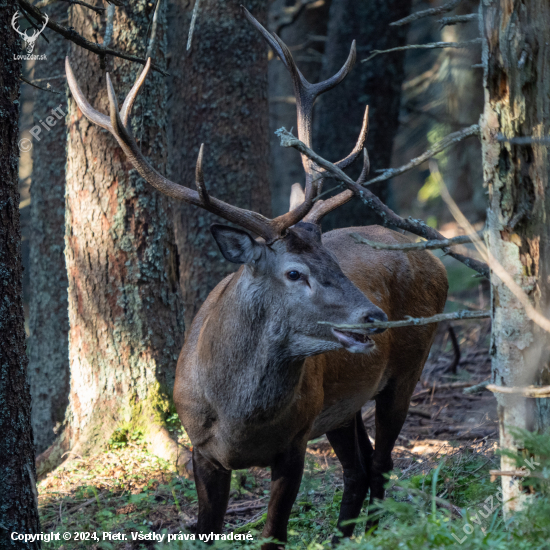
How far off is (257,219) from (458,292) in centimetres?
823

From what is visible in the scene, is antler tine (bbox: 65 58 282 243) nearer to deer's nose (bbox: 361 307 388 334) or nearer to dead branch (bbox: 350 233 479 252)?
deer's nose (bbox: 361 307 388 334)

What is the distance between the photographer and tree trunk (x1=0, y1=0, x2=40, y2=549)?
11.0 feet

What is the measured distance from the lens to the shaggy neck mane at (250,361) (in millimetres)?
3797

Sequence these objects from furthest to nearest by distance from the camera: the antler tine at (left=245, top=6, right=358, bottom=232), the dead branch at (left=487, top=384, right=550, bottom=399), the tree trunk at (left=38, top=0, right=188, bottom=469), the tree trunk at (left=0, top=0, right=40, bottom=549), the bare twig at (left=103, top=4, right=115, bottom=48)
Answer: the tree trunk at (left=38, top=0, right=188, bottom=469), the bare twig at (left=103, top=4, right=115, bottom=48), the antler tine at (left=245, top=6, right=358, bottom=232), the tree trunk at (left=0, top=0, right=40, bottom=549), the dead branch at (left=487, top=384, right=550, bottom=399)

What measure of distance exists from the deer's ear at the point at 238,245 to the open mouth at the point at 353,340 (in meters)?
0.69

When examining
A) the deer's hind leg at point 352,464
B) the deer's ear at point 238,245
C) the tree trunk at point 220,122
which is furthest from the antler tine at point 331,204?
the tree trunk at point 220,122

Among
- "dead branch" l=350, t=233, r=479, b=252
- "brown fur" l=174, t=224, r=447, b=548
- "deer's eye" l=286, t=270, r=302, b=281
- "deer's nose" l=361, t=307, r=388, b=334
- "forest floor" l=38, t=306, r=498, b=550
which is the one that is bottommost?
"forest floor" l=38, t=306, r=498, b=550

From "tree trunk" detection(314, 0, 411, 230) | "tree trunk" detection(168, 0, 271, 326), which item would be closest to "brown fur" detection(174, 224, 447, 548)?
"tree trunk" detection(168, 0, 271, 326)

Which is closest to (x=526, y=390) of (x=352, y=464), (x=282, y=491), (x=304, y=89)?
(x=282, y=491)

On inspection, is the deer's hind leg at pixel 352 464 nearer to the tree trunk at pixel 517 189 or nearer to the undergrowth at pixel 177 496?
the undergrowth at pixel 177 496

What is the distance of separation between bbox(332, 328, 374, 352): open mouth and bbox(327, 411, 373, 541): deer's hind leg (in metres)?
1.49

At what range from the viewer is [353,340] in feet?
12.1

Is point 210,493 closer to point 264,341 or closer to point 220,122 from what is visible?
point 264,341

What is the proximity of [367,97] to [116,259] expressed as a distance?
479cm
